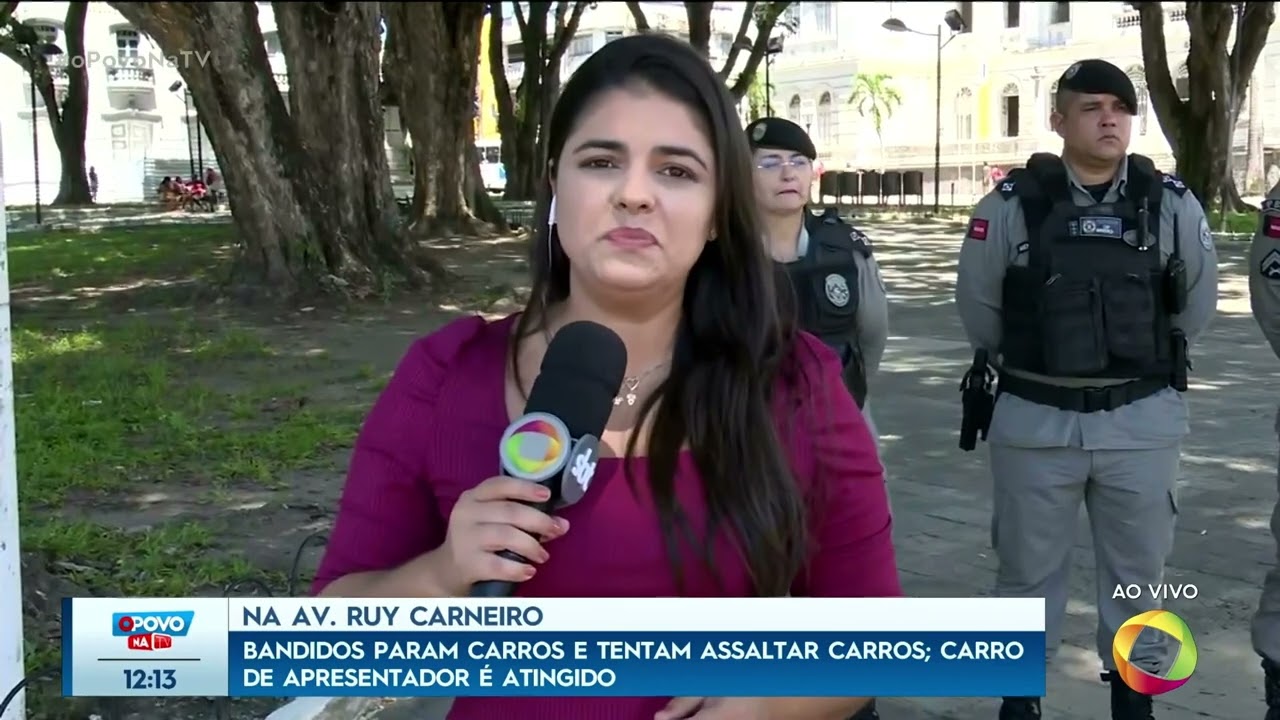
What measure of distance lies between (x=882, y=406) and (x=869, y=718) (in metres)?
5.12

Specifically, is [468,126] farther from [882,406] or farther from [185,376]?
[882,406]

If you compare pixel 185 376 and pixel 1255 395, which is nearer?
pixel 1255 395

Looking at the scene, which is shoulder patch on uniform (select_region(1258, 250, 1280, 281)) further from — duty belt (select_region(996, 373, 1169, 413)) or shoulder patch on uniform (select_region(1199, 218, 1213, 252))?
duty belt (select_region(996, 373, 1169, 413))

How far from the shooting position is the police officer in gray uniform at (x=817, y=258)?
414 centimetres

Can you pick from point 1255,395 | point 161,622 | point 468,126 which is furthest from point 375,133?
point 161,622

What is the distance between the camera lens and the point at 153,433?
7.49m

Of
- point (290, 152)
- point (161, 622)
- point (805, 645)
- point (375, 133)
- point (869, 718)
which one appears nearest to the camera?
point (805, 645)

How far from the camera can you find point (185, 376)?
945cm

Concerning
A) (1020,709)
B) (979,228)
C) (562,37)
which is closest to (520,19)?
(562,37)

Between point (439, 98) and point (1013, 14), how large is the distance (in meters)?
19.8

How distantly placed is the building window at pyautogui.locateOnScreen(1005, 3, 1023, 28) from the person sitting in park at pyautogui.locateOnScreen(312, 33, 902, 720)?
1341 inches

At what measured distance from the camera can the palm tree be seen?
4653 cm

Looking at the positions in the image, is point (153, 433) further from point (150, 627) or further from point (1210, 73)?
point (1210, 73)

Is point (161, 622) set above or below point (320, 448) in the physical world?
above
